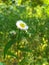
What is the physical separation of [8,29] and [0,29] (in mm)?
107

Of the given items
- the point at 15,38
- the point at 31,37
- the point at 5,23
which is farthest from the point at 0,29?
the point at 15,38

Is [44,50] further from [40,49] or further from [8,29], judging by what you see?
[8,29]

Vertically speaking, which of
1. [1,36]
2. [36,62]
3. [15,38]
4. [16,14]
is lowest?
[36,62]

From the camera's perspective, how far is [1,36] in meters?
3.09

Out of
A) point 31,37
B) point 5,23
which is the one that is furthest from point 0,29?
point 31,37

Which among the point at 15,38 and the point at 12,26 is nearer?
the point at 15,38

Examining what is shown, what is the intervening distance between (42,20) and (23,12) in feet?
0.82

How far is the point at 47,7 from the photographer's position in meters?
3.49

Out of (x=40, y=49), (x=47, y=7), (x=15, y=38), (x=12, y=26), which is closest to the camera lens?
(x=15, y=38)

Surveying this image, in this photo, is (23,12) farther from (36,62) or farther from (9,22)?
(36,62)

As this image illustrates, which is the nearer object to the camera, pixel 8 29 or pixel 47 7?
pixel 8 29

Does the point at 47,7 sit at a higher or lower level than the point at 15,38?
lower

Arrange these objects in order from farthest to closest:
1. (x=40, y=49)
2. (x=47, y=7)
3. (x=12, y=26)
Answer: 1. (x=47, y=7)
2. (x=40, y=49)
3. (x=12, y=26)

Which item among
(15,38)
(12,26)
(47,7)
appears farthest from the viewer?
(47,7)
